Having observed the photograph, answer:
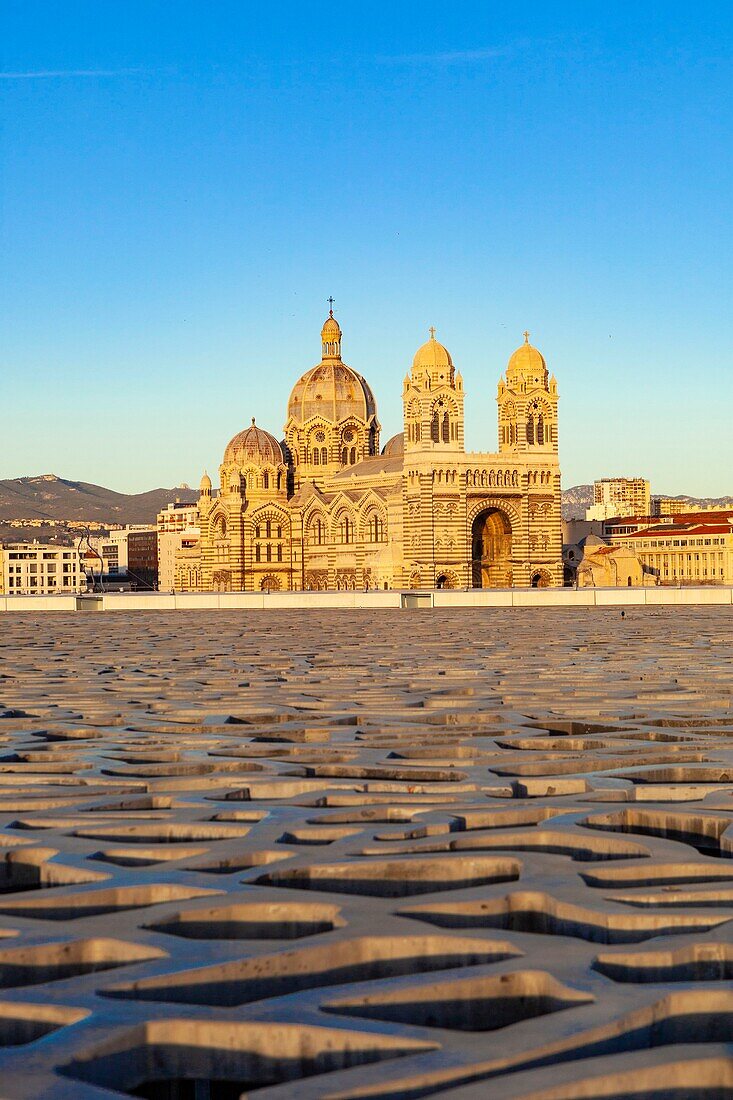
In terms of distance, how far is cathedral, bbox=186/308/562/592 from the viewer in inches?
3127

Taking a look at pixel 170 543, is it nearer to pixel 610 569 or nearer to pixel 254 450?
pixel 254 450

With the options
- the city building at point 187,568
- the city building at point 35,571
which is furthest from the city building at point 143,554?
the city building at point 187,568

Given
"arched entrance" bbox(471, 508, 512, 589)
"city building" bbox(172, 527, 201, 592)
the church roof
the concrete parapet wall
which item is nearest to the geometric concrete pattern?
the concrete parapet wall

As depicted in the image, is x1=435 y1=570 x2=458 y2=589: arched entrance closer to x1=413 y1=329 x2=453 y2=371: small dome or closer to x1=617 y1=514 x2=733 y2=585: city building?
x1=413 y1=329 x2=453 y2=371: small dome

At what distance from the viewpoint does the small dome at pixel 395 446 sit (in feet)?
304

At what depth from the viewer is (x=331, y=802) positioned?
6148 millimetres

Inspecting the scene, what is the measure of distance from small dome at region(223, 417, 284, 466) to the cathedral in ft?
0.28

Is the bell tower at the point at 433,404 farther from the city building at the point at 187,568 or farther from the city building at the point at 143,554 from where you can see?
the city building at the point at 143,554

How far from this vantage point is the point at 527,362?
83688 mm

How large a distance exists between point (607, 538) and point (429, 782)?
11414 centimetres

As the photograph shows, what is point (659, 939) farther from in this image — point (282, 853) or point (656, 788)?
point (656, 788)

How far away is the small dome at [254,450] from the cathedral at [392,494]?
0.09 meters

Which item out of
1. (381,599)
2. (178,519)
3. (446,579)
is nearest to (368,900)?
(381,599)

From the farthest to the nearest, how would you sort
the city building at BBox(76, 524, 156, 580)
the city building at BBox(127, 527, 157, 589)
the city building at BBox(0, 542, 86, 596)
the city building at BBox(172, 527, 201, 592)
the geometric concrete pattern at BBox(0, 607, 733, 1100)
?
the city building at BBox(127, 527, 157, 589) → the city building at BBox(76, 524, 156, 580) → the city building at BBox(0, 542, 86, 596) → the city building at BBox(172, 527, 201, 592) → the geometric concrete pattern at BBox(0, 607, 733, 1100)
